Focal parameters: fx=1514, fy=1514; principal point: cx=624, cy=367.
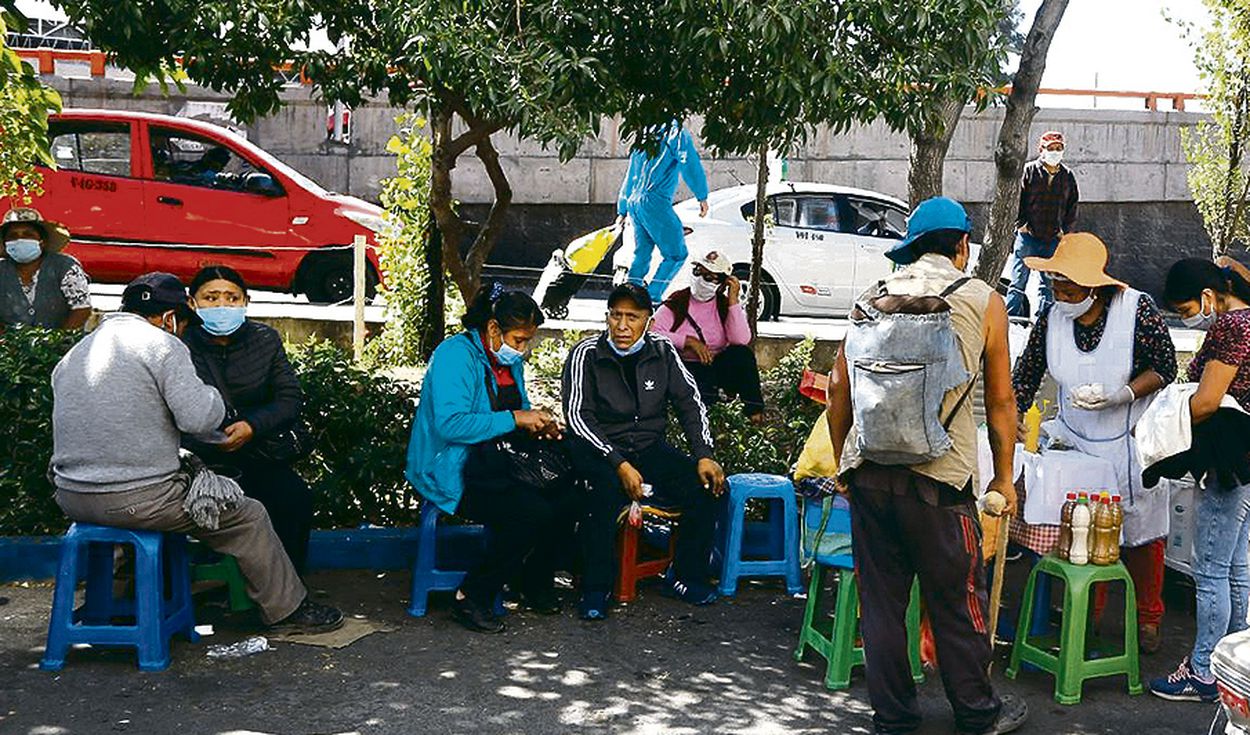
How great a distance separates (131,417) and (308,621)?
1127 mm

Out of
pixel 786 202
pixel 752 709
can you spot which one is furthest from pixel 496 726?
pixel 786 202

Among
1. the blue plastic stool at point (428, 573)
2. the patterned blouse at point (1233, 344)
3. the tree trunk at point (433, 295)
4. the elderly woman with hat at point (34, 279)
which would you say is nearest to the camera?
the patterned blouse at point (1233, 344)

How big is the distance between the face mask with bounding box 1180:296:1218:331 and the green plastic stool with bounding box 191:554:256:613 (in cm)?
377

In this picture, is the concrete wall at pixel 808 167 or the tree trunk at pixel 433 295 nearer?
the tree trunk at pixel 433 295

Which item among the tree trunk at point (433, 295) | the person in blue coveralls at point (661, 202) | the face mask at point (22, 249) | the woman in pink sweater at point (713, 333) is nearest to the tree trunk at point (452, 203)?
the tree trunk at point (433, 295)

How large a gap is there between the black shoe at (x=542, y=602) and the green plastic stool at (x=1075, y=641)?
1.84 m

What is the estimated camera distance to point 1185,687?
547cm

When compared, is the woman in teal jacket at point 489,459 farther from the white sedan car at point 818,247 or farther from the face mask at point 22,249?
the white sedan car at point 818,247

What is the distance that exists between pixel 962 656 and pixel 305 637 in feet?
8.34

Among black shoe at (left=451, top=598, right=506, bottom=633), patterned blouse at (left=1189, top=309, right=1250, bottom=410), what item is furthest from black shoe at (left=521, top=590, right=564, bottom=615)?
patterned blouse at (left=1189, top=309, right=1250, bottom=410)

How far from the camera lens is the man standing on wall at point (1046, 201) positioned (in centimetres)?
1098

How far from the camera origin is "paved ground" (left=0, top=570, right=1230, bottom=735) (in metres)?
5.11

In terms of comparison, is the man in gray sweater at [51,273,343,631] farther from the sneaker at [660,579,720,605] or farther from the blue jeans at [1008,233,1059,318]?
the blue jeans at [1008,233,1059,318]

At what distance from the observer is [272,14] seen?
6.47 meters
